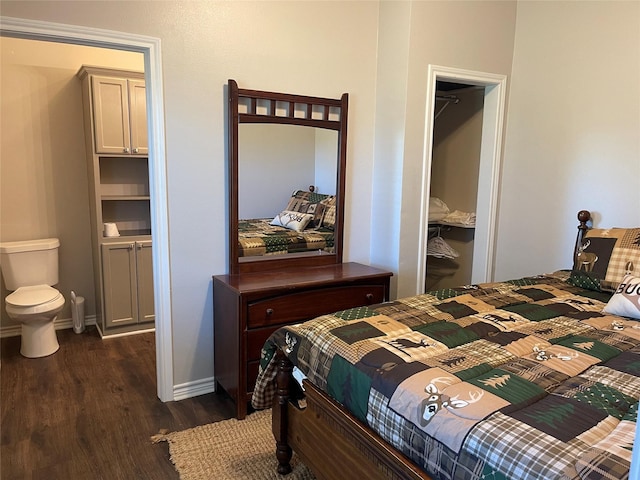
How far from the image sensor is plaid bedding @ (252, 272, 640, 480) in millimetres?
1096

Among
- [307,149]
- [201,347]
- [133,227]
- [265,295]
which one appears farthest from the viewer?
[133,227]

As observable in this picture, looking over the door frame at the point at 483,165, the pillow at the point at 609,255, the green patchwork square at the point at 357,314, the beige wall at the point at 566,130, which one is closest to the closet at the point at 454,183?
the door frame at the point at 483,165

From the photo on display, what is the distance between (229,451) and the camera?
2.26 m

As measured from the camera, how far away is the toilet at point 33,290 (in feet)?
10.6

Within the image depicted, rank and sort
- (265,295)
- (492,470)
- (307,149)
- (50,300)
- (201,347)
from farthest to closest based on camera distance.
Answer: (50,300) < (307,149) < (201,347) < (265,295) < (492,470)

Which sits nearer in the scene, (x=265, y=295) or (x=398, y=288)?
(x=265, y=295)

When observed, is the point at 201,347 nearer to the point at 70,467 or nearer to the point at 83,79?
the point at 70,467

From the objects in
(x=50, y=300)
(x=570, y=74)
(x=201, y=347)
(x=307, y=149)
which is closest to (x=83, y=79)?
(x=50, y=300)

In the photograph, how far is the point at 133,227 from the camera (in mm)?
4039

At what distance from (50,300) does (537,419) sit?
3276 millimetres

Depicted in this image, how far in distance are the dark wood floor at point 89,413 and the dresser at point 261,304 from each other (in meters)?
0.29

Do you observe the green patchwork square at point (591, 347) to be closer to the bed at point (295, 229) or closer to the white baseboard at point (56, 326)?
the bed at point (295, 229)

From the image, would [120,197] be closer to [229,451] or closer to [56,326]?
[56,326]

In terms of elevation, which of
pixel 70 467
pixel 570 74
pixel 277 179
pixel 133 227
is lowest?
pixel 70 467
